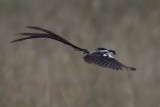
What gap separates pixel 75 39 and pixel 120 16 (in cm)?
100

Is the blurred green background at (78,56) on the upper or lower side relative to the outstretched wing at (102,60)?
upper

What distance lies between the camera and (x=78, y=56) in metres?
3.96

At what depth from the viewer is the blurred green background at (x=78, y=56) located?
344 cm

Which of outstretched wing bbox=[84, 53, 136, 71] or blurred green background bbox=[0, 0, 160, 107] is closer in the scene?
outstretched wing bbox=[84, 53, 136, 71]

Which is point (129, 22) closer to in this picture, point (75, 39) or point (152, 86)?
point (75, 39)

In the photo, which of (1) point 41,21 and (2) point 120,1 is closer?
(1) point 41,21

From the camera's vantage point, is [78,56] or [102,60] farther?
[78,56]

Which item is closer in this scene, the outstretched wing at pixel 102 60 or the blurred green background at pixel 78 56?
the outstretched wing at pixel 102 60

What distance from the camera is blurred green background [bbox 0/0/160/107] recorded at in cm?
344

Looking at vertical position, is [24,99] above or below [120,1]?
below

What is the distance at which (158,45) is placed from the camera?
173 inches

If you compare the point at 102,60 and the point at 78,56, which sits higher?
the point at 78,56

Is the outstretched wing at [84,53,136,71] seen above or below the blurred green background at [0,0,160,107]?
below

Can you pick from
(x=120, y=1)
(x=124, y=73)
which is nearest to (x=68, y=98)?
(x=124, y=73)
